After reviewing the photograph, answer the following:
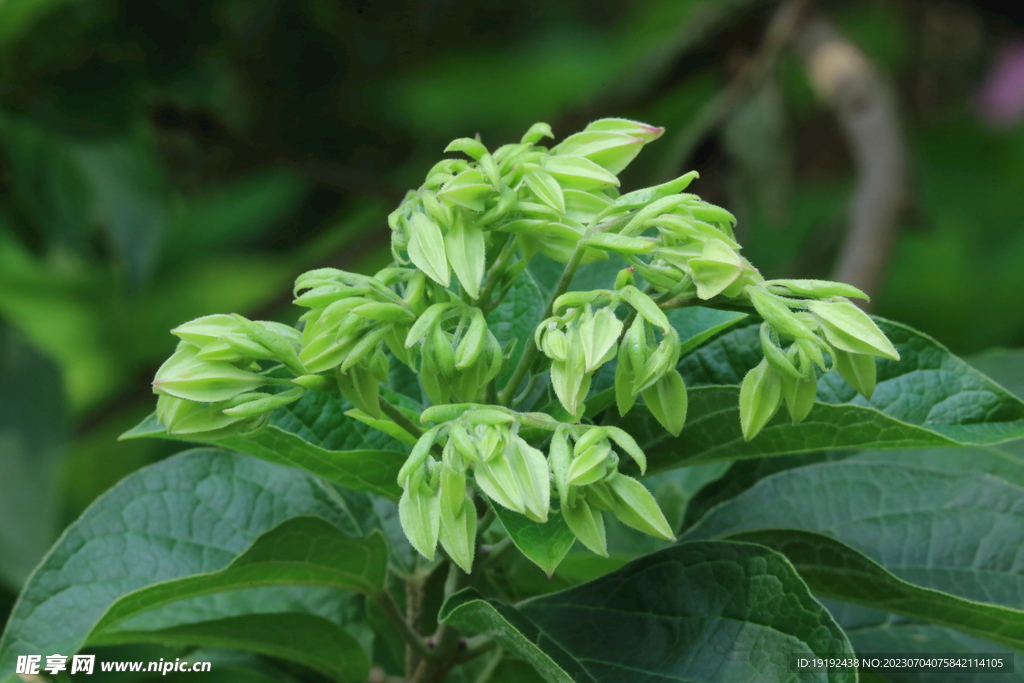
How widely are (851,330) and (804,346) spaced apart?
3 centimetres

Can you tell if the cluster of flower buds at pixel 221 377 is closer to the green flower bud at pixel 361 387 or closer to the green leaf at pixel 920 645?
the green flower bud at pixel 361 387

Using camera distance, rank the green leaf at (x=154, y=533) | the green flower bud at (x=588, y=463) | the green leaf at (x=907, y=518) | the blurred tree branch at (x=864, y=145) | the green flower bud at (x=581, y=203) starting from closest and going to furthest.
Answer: the green flower bud at (x=588, y=463) → the green flower bud at (x=581, y=203) → the green leaf at (x=154, y=533) → the green leaf at (x=907, y=518) → the blurred tree branch at (x=864, y=145)

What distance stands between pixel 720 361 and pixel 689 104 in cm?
224

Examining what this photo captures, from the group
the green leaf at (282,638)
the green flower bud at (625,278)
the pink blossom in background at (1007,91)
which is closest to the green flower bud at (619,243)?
the green flower bud at (625,278)

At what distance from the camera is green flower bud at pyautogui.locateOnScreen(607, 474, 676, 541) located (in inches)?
25.5

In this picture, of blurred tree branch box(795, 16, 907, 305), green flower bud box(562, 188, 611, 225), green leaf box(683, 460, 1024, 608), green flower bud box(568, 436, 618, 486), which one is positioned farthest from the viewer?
blurred tree branch box(795, 16, 907, 305)

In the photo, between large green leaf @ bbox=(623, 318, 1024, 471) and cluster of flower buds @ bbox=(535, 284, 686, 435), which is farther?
large green leaf @ bbox=(623, 318, 1024, 471)

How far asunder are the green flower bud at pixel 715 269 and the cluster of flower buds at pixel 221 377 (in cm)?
28

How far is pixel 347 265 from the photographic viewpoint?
2.27m

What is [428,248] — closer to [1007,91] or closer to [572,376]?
[572,376]

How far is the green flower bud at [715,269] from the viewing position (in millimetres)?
619

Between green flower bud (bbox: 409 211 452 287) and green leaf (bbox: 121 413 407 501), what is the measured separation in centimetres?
17

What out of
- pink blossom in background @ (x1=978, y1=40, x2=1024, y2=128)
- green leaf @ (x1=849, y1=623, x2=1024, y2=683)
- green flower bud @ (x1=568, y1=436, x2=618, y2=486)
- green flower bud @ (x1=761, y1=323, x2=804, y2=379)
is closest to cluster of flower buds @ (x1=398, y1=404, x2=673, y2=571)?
green flower bud @ (x1=568, y1=436, x2=618, y2=486)

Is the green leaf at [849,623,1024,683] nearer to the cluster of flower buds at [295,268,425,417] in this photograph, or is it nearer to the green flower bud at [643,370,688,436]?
the green flower bud at [643,370,688,436]
